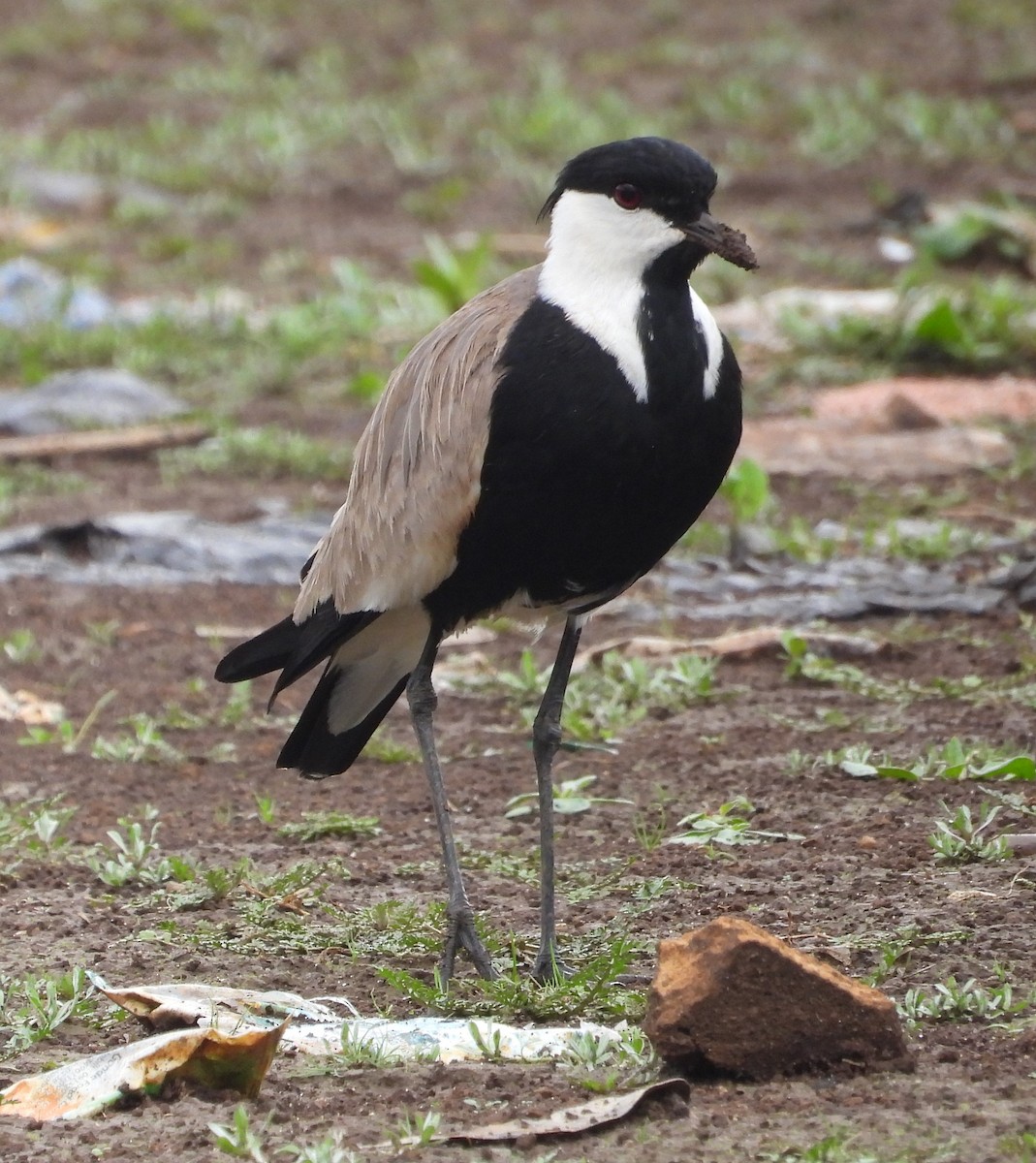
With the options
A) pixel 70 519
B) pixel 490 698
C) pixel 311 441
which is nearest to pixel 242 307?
pixel 311 441

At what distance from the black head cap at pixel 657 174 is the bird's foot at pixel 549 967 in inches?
58.3

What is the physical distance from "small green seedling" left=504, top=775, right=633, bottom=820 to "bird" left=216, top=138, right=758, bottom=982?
68cm

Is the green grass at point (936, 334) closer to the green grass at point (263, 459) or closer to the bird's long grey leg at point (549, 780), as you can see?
the green grass at point (263, 459)

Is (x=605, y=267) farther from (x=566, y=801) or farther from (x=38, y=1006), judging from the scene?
(x=38, y=1006)

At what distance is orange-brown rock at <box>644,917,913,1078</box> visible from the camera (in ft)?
10.7

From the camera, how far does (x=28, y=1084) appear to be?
11.1 ft

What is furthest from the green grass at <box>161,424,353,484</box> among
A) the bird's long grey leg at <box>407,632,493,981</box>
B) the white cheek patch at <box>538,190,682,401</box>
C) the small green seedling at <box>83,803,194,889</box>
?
the white cheek patch at <box>538,190,682,401</box>

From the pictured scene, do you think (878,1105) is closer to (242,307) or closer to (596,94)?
(242,307)

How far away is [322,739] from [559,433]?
3.77ft

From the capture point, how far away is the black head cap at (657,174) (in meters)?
4.03

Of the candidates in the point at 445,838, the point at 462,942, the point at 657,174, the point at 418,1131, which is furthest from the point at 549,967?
the point at 657,174

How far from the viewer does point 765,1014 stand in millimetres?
3287

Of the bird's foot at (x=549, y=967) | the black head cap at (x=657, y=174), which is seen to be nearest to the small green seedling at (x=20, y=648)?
the bird's foot at (x=549, y=967)

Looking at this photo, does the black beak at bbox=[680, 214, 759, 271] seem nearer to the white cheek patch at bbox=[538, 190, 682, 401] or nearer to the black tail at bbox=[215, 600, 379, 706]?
the white cheek patch at bbox=[538, 190, 682, 401]
